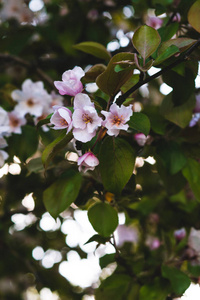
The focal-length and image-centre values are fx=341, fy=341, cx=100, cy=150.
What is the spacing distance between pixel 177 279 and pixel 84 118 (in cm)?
58

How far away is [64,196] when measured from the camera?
896 mm

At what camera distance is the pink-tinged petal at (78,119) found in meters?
0.60

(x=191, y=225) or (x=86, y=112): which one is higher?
(x=86, y=112)

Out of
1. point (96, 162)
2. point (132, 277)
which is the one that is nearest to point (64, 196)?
point (96, 162)

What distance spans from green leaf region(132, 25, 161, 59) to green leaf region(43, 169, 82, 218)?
418 mm

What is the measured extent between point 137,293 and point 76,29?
1236 mm

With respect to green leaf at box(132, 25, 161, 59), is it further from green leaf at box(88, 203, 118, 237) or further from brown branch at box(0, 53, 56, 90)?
brown branch at box(0, 53, 56, 90)

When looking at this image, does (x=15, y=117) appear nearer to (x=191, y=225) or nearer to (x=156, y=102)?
(x=156, y=102)

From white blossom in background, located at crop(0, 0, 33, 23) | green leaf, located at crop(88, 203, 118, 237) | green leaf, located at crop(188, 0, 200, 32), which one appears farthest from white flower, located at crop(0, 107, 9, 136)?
white blossom in background, located at crop(0, 0, 33, 23)

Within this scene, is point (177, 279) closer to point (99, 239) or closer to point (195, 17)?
point (99, 239)

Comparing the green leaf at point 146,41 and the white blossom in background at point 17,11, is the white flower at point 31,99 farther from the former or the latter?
the green leaf at point 146,41

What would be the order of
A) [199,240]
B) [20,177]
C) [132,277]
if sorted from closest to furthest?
[132,277] < [199,240] < [20,177]

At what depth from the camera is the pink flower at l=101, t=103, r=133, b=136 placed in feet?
2.01

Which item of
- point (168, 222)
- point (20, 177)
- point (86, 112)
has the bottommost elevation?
point (168, 222)
